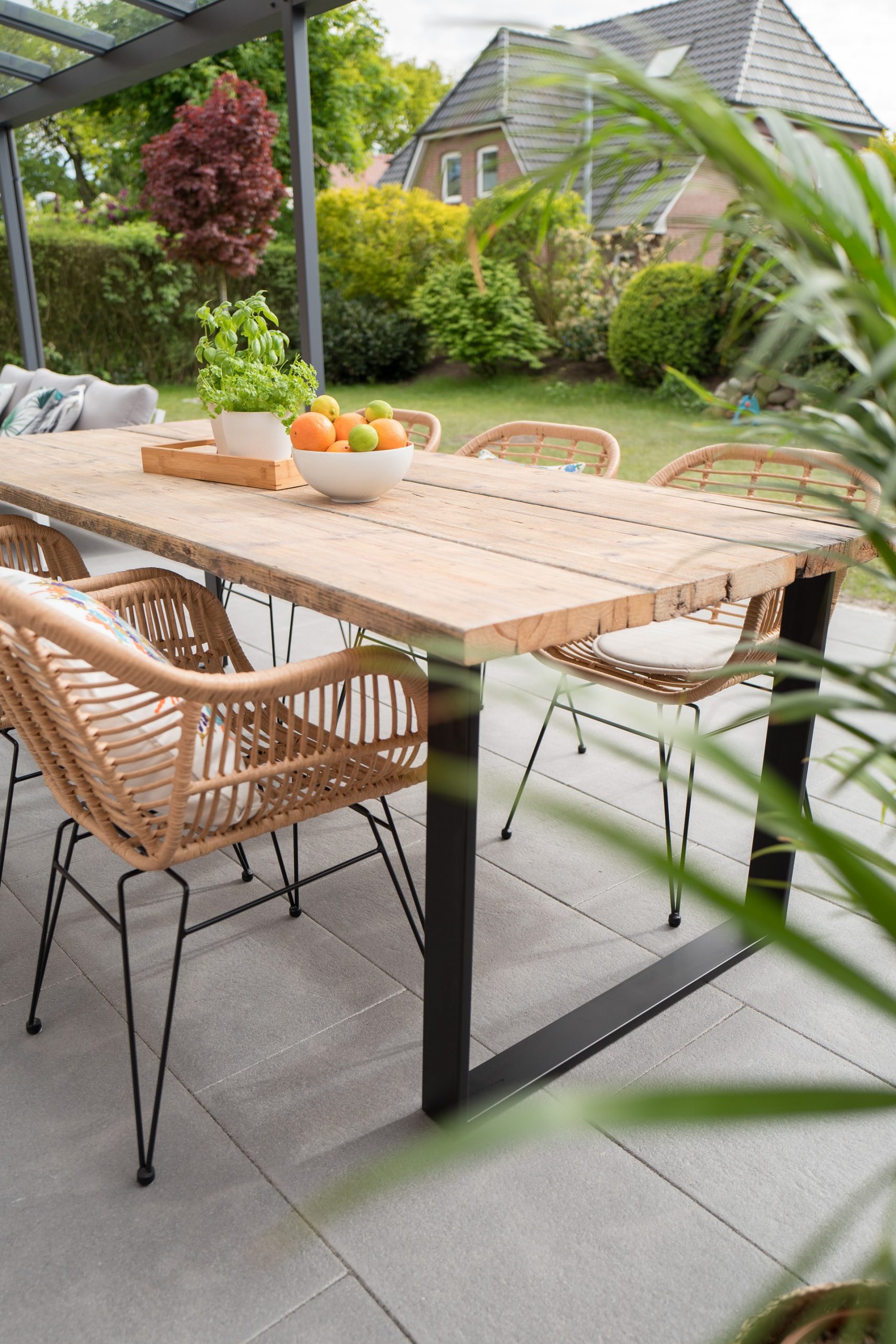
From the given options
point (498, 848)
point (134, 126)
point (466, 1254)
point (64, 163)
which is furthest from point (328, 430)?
point (64, 163)

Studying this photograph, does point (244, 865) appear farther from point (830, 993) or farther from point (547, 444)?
point (547, 444)

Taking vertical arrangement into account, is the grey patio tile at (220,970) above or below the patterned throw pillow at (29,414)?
below

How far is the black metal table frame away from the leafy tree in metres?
12.4

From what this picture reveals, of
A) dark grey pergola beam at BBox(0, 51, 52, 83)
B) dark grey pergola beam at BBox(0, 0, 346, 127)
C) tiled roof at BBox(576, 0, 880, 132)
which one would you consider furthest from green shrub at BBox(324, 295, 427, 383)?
dark grey pergola beam at BBox(0, 51, 52, 83)

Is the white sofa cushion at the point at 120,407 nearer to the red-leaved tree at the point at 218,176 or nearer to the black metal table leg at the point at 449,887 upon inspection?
the black metal table leg at the point at 449,887

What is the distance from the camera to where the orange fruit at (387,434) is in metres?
2.03

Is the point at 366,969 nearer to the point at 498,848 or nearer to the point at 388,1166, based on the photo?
the point at 498,848

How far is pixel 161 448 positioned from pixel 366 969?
1382mm

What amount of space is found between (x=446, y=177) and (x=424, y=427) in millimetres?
14401

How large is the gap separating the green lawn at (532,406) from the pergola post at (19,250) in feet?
6.51

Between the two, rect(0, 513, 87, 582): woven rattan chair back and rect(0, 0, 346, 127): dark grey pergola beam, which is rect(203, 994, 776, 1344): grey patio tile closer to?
rect(0, 513, 87, 582): woven rattan chair back

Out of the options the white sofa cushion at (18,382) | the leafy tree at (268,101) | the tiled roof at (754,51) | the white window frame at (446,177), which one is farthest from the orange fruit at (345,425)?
the white window frame at (446,177)

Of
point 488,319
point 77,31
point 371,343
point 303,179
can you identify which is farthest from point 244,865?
point 371,343

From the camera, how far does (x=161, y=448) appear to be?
2564 millimetres
